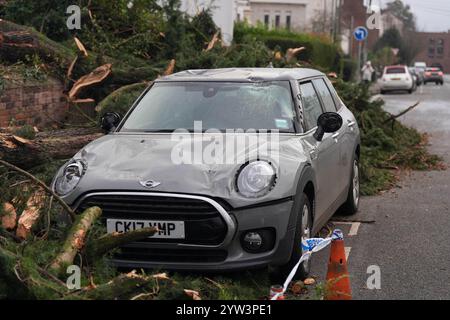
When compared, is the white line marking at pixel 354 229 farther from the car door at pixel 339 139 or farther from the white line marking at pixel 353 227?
the car door at pixel 339 139

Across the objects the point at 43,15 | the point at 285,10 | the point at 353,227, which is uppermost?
the point at 285,10

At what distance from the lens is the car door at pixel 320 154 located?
5.97 metres

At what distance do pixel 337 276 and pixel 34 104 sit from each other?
6.36 metres

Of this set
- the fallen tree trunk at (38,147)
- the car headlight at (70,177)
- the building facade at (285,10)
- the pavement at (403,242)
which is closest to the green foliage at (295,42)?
the pavement at (403,242)

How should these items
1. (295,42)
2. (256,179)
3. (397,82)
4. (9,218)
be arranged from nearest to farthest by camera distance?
(256,179) < (9,218) < (295,42) < (397,82)

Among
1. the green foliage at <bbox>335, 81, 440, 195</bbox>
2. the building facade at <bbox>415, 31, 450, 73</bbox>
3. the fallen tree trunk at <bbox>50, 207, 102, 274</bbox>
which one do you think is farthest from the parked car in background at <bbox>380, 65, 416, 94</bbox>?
the building facade at <bbox>415, 31, 450, 73</bbox>

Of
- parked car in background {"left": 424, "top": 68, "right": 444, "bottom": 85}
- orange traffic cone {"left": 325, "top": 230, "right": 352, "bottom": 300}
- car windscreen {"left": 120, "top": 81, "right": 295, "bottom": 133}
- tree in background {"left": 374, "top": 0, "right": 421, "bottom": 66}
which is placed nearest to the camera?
orange traffic cone {"left": 325, "top": 230, "right": 352, "bottom": 300}

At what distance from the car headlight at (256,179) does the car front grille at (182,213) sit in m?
0.29

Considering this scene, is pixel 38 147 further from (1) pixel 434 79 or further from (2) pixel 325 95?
(1) pixel 434 79

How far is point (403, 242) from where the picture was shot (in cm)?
684

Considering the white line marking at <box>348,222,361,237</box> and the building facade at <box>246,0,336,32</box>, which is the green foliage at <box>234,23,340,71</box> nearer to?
the white line marking at <box>348,222,361,237</box>

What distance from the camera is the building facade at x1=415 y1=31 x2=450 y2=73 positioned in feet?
462

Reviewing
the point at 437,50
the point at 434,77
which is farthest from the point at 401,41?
the point at 437,50

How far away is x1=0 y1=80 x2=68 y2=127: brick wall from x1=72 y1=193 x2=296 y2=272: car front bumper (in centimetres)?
481
